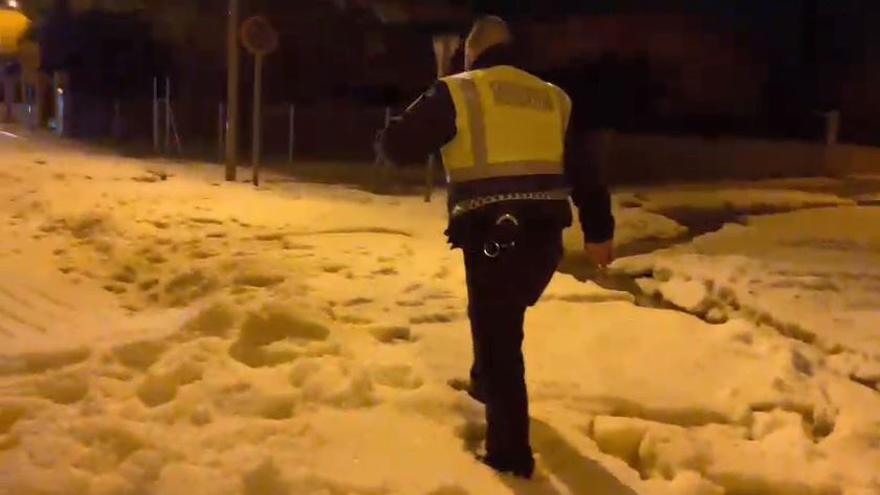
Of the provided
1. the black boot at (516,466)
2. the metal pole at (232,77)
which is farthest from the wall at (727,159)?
the black boot at (516,466)

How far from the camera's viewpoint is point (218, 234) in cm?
817

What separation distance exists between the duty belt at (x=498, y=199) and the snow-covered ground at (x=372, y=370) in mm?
946

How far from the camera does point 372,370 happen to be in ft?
15.0

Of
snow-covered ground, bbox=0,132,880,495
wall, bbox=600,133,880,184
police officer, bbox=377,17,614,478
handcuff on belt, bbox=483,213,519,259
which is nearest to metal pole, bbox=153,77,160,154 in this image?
wall, bbox=600,133,880,184

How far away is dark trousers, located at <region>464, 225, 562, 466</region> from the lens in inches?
139

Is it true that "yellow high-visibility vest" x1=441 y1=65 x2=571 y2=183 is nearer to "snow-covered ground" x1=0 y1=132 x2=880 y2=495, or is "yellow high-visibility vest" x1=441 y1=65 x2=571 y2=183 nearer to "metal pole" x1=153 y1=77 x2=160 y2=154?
"snow-covered ground" x1=0 y1=132 x2=880 y2=495

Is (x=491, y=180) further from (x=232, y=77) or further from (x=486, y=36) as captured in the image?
(x=232, y=77)

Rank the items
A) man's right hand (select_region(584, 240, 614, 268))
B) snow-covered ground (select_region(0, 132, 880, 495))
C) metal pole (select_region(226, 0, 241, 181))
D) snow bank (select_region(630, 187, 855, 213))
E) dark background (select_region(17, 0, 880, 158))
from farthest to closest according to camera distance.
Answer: dark background (select_region(17, 0, 880, 158)), metal pole (select_region(226, 0, 241, 181)), snow bank (select_region(630, 187, 855, 213)), man's right hand (select_region(584, 240, 614, 268)), snow-covered ground (select_region(0, 132, 880, 495))

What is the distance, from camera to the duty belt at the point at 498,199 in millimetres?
3527

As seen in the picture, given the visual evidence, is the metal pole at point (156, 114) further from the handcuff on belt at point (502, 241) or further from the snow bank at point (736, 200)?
the handcuff on belt at point (502, 241)

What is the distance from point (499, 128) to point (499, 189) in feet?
0.70

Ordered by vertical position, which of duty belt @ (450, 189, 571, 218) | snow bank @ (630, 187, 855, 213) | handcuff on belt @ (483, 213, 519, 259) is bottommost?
snow bank @ (630, 187, 855, 213)

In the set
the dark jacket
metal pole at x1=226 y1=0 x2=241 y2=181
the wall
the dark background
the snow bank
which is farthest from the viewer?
the dark background

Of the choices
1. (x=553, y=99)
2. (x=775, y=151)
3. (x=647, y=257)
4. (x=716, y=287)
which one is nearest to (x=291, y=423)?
(x=553, y=99)
